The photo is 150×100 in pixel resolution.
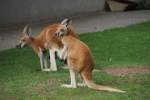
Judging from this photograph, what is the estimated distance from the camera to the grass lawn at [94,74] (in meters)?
9.00

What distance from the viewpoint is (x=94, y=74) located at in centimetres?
1069

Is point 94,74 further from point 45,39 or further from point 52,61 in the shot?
point 45,39

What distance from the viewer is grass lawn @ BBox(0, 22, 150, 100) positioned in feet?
29.5

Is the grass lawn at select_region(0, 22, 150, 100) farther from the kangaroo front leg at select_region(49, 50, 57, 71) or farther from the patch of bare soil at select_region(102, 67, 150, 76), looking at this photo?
the patch of bare soil at select_region(102, 67, 150, 76)

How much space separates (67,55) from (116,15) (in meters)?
12.2

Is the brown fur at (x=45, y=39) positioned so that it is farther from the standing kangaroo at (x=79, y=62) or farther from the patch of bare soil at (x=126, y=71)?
the standing kangaroo at (x=79, y=62)

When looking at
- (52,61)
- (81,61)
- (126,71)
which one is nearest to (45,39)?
(52,61)

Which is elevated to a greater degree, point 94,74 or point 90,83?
point 94,74

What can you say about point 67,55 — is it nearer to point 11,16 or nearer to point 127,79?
point 127,79

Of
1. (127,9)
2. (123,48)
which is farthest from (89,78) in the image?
(127,9)

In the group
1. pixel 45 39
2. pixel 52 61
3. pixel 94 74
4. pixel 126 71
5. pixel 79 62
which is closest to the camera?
pixel 79 62

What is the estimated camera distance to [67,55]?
9.23 m

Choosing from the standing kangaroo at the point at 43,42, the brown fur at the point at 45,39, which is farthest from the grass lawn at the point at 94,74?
the brown fur at the point at 45,39

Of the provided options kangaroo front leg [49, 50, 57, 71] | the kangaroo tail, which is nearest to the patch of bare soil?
kangaroo front leg [49, 50, 57, 71]
